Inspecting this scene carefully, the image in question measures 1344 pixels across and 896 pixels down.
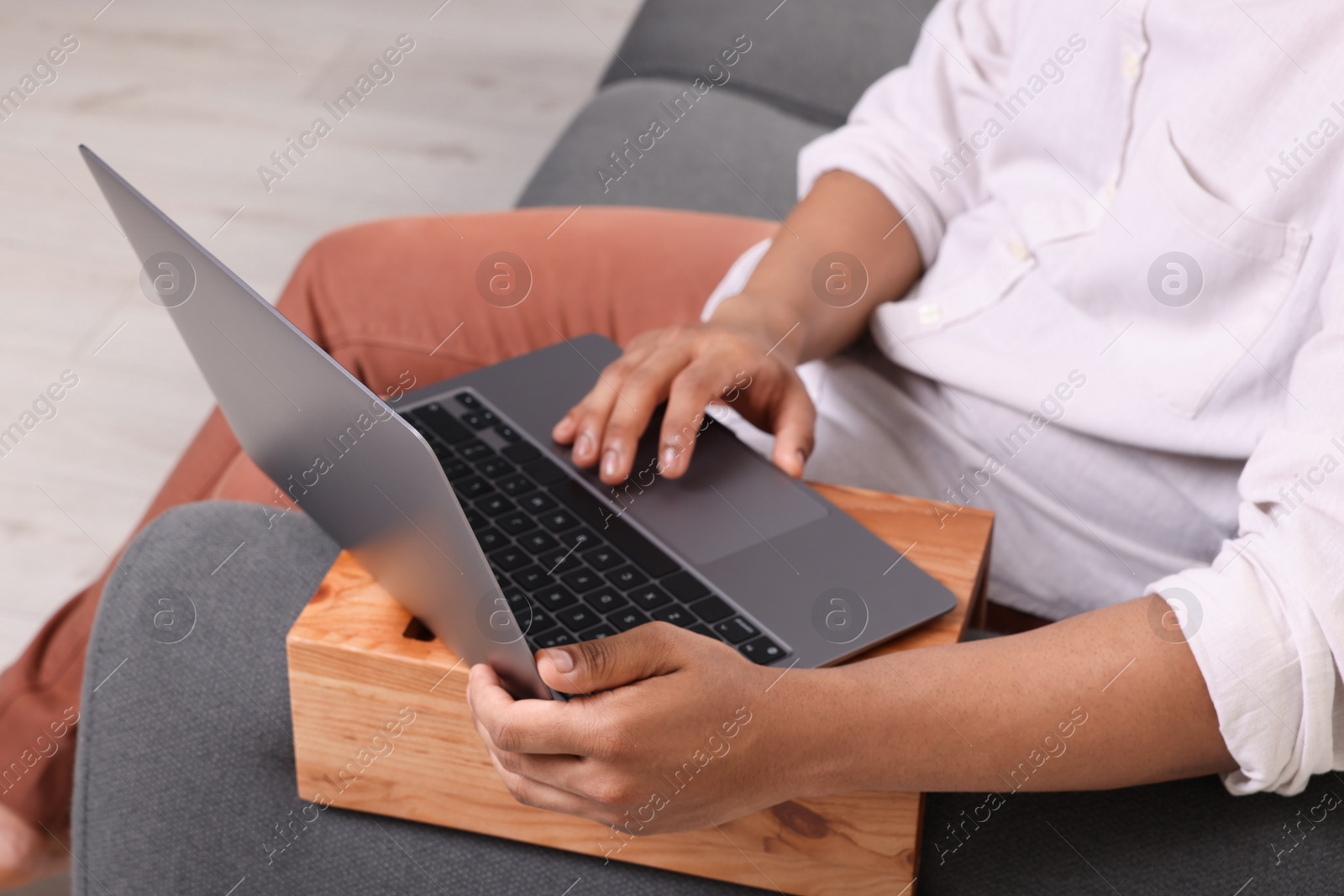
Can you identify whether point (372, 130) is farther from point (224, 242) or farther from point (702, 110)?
point (702, 110)

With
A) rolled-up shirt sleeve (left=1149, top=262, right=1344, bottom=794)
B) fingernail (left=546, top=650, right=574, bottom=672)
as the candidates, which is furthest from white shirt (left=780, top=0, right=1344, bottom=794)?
fingernail (left=546, top=650, right=574, bottom=672)

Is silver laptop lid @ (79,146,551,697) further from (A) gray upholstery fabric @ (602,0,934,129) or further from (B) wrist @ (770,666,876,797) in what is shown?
(A) gray upholstery fabric @ (602,0,934,129)

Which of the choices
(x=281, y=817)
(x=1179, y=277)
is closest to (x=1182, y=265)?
(x=1179, y=277)

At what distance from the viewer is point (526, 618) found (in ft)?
2.36

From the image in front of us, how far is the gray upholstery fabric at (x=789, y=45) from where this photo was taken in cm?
164

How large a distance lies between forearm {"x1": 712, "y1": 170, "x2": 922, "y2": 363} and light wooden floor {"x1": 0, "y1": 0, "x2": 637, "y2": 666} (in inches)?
44.0

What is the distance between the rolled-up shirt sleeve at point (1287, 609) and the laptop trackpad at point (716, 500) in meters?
0.23

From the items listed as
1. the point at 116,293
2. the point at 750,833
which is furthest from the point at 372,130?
the point at 750,833

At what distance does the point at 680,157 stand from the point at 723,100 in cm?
17

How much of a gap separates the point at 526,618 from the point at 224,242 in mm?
1831

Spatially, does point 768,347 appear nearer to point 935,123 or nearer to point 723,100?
point 935,123

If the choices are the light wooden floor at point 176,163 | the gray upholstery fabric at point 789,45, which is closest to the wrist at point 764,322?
the gray upholstery fabric at point 789,45

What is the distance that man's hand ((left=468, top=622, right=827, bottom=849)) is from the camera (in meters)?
0.60

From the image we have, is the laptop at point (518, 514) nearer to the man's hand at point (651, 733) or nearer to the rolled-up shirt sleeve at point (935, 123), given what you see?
the man's hand at point (651, 733)
